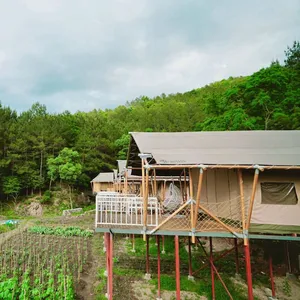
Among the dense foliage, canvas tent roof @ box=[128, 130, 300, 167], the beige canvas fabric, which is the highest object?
canvas tent roof @ box=[128, 130, 300, 167]

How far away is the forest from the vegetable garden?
13.3 metres

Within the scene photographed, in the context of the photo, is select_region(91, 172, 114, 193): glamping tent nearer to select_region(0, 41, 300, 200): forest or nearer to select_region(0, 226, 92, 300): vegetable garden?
select_region(0, 41, 300, 200): forest

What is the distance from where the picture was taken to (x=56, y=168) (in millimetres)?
28047

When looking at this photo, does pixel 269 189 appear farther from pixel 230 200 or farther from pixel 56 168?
pixel 56 168

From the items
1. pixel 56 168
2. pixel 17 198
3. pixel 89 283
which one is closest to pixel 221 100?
pixel 89 283

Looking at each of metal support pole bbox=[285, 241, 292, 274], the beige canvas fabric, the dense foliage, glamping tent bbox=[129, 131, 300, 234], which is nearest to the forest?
metal support pole bbox=[285, 241, 292, 274]

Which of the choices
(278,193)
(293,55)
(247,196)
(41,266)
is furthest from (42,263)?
(293,55)

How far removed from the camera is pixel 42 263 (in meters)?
9.80

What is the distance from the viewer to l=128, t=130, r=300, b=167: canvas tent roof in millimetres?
5898

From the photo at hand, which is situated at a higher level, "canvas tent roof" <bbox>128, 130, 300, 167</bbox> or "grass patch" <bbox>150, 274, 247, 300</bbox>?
"canvas tent roof" <bbox>128, 130, 300, 167</bbox>

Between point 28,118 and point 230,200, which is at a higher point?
point 28,118

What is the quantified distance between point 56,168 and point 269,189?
1036 inches

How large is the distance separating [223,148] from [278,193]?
2055 mm

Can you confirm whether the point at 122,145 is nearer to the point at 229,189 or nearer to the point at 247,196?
the point at 229,189
